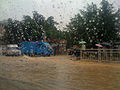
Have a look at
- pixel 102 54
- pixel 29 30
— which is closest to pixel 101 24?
pixel 102 54

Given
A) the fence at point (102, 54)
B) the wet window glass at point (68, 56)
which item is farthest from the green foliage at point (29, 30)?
the fence at point (102, 54)

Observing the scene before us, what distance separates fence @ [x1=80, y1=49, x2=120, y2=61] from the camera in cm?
1262

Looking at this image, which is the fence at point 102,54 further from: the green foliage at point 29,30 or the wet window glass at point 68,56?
the green foliage at point 29,30

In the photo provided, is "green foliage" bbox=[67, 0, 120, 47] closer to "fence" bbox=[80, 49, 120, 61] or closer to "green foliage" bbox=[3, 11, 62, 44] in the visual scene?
"fence" bbox=[80, 49, 120, 61]

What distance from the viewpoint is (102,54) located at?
13.2 metres

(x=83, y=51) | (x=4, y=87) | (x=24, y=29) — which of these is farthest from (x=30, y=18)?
(x=4, y=87)

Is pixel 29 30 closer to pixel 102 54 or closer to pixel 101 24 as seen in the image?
pixel 101 24

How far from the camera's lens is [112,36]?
741 inches

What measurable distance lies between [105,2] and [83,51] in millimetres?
7341

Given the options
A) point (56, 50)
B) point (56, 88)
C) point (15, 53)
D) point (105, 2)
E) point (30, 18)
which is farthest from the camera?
point (30, 18)

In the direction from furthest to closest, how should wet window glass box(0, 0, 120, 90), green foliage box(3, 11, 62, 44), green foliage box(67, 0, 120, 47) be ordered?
green foliage box(3, 11, 62, 44) → green foliage box(67, 0, 120, 47) → wet window glass box(0, 0, 120, 90)

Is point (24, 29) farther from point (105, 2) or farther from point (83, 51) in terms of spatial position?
point (83, 51)

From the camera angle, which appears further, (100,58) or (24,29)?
(24,29)

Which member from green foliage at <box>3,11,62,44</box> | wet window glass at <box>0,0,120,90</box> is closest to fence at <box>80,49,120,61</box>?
wet window glass at <box>0,0,120,90</box>
